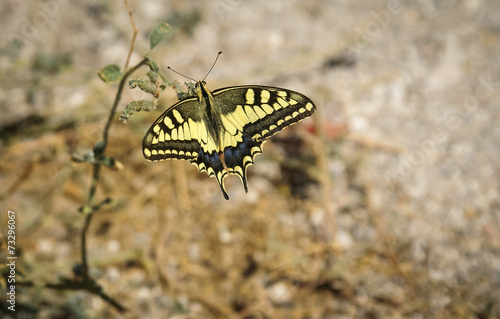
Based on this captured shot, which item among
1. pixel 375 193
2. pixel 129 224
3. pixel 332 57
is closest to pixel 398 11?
pixel 332 57

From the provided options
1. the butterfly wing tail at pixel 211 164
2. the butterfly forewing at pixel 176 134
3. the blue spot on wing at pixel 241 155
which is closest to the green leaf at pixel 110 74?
the butterfly forewing at pixel 176 134

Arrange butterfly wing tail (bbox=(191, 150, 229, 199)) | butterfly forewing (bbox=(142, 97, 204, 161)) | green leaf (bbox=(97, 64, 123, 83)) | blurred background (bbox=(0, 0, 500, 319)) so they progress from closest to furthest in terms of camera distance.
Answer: green leaf (bbox=(97, 64, 123, 83))
butterfly forewing (bbox=(142, 97, 204, 161))
butterfly wing tail (bbox=(191, 150, 229, 199))
blurred background (bbox=(0, 0, 500, 319))

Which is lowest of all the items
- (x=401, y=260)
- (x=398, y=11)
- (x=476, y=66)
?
(x=401, y=260)

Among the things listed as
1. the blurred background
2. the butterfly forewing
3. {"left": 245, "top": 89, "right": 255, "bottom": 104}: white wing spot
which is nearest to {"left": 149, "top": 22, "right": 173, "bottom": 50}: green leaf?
the butterfly forewing

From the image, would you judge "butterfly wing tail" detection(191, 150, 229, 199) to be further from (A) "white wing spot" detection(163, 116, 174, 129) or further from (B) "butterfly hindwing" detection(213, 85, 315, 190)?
(A) "white wing spot" detection(163, 116, 174, 129)

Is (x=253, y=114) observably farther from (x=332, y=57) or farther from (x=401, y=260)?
(x=332, y=57)

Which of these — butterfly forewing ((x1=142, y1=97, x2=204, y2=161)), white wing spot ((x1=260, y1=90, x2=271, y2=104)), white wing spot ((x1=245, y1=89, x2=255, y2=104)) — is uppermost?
white wing spot ((x1=245, y1=89, x2=255, y2=104))

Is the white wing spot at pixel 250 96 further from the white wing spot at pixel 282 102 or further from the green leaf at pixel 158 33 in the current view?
the green leaf at pixel 158 33

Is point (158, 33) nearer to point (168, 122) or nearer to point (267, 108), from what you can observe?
point (168, 122)
